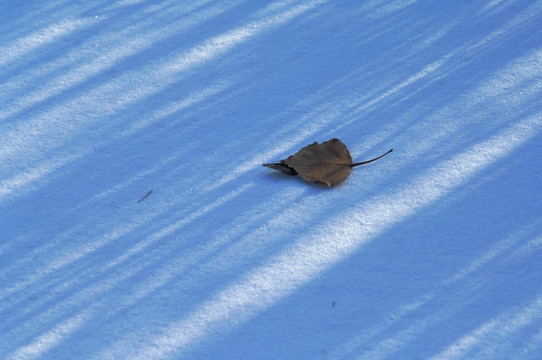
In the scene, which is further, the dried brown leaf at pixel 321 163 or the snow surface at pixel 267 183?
the dried brown leaf at pixel 321 163

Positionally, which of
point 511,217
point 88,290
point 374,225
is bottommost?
point 511,217

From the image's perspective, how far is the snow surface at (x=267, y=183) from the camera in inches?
68.9

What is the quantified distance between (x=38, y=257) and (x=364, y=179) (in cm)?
100

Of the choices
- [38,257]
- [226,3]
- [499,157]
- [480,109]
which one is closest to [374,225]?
[499,157]

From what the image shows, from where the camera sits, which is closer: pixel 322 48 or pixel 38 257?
pixel 38 257

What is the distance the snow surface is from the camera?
1749 mm

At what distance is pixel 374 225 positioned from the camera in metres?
2.02

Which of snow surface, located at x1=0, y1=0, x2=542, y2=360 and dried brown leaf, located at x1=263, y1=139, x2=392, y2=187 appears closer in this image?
snow surface, located at x1=0, y1=0, x2=542, y2=360

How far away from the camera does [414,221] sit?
203cm

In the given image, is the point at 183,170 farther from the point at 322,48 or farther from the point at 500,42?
the point at 500,42

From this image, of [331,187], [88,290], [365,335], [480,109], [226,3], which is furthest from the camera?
[226,3]

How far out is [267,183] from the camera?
220 cm

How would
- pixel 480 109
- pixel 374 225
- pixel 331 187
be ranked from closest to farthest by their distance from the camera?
1. pixel 374 225
2. pixel 331 187
3. pixel 480 109

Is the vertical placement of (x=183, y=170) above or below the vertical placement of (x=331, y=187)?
above
